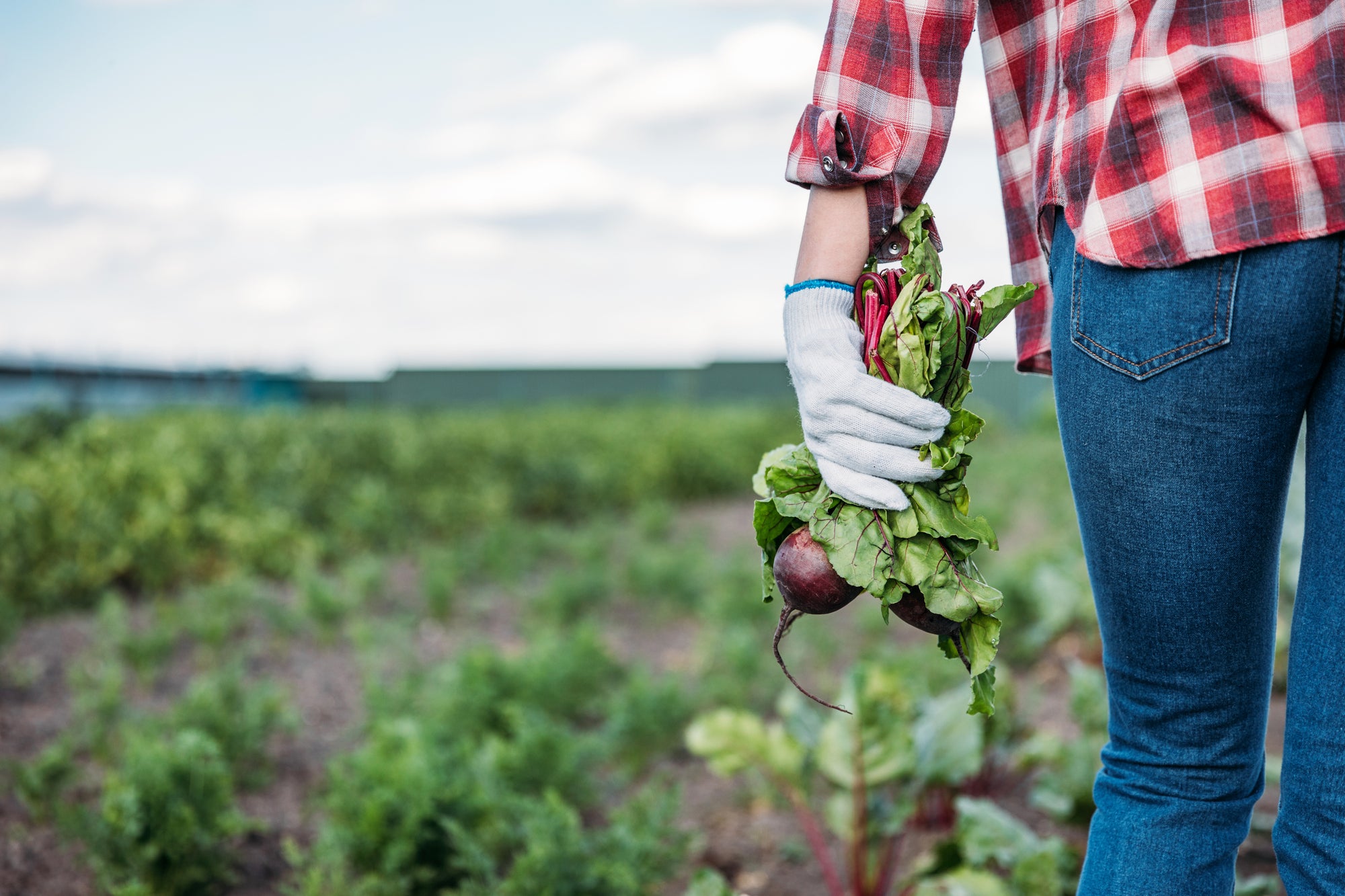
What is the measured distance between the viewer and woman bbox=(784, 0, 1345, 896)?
1076mm

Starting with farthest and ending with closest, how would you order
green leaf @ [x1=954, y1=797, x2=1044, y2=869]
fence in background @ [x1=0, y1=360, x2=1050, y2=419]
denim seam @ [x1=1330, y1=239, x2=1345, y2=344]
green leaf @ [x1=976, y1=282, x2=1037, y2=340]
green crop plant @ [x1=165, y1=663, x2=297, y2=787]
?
1. fence in background @ [x1=0, y1=360, x2=1050, y2=419]
2. green crop plant @ [x1=165, y1=663, x2=297, y2=787]
3. green leaf @ [x1=954, y1=797, x2=1044, y2=869]
4. green leaf @ [x1=976, y1=282, x2=1037, y2=340]
5. denim seam @ [x1=1330, y1=239, x2=1345, y2=344]

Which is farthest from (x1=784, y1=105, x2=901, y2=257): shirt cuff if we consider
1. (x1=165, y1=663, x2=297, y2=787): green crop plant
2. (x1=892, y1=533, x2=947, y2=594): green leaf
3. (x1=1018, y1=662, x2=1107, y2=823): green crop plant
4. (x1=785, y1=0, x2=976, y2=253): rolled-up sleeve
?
→ (x1=165, y1=663, x2=297, y2=787): green crop plant

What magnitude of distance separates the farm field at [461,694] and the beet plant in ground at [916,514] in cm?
90

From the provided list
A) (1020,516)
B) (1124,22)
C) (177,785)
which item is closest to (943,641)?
(1124,22)

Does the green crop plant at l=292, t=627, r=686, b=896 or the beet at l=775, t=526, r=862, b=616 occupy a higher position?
the beet at l=775, t=526, r=862, b=616

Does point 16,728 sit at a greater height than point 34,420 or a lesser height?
lesser

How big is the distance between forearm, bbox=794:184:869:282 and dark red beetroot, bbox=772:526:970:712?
0.31 meters

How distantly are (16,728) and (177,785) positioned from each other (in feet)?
4.38

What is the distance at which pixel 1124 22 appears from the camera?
46.1 inches

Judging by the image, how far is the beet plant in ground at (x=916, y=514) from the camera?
1243 mm

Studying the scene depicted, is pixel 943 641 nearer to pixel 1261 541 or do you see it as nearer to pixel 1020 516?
pixel 1261 541

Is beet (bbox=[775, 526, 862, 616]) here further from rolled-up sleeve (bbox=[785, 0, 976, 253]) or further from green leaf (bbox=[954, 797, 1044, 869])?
green leaf (bbox=[954, 797, 1044, 869])

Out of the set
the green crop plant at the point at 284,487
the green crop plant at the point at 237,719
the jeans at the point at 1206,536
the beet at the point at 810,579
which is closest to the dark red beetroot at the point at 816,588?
the beet at the point at 810,579

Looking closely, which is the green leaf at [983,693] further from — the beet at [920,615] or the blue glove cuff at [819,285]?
the blue glove cuff at [819,285]
